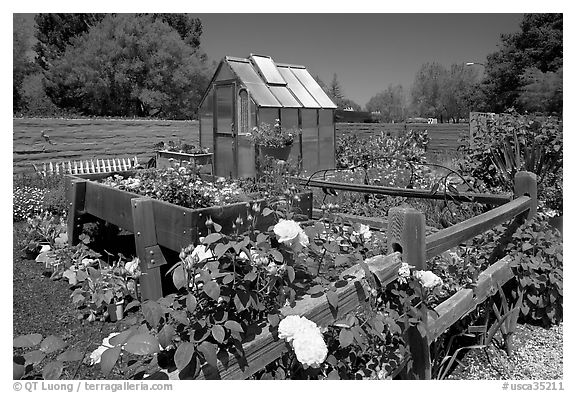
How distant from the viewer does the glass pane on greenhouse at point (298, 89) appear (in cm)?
1033

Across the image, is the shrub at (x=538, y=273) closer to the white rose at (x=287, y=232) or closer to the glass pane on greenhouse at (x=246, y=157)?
the white rose at (x=287, y=232)

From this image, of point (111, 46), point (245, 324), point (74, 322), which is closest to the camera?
point (245, 324)

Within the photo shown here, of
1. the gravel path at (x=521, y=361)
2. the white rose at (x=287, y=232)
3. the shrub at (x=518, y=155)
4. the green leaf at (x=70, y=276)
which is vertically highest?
the shrub at (x=518, y=155)

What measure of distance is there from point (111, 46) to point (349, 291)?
13.8 m

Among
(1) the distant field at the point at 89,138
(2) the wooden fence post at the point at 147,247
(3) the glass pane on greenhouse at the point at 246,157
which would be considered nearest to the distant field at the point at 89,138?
(1) the distant field at the point at 89,138

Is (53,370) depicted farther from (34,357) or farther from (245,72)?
(245,72)

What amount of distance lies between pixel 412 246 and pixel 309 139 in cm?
871

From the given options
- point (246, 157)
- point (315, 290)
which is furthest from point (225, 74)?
point (315, 290)

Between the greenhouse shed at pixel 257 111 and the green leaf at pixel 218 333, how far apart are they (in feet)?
26.3

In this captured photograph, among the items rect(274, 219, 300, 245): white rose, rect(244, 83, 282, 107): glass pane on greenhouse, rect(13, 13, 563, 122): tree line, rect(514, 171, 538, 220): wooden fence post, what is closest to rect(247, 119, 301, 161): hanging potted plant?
rect(244, 83, 282, 107): glass pane on greenhouse

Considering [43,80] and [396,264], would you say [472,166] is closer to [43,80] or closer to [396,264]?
[396,264]

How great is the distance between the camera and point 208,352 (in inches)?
45.8

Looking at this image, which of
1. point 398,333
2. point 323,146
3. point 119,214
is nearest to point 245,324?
point 398,333

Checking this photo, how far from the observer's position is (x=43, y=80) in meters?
18.8
